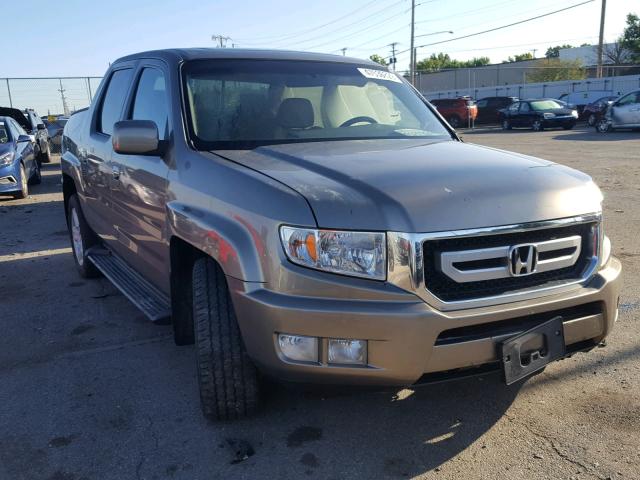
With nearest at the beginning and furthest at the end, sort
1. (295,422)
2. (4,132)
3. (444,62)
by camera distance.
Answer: (295,422), (4,132), (444,62)

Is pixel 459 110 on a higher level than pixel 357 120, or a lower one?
lower

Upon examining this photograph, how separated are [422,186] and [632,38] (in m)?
75.6

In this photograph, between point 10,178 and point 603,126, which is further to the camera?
point 603,126

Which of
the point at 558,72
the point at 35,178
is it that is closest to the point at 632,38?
the point at 558,72

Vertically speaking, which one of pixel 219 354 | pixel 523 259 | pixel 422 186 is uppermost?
pixel 422 186

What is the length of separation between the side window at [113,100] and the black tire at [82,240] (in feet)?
3.27

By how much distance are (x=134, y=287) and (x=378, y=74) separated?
231 cm

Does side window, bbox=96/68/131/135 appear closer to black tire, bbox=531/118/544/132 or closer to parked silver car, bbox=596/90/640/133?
parked silver car, bbox=596/90/640/133

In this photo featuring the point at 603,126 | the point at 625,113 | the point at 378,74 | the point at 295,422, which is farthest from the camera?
the point at 603,126

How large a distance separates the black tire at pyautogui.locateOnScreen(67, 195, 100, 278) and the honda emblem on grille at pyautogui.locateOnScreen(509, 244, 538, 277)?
415 cm

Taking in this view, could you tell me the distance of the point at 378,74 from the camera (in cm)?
438

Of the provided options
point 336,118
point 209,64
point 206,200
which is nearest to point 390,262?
point 206,200

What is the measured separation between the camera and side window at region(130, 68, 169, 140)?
11.9ft

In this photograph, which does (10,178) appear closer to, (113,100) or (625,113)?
(113,100)
